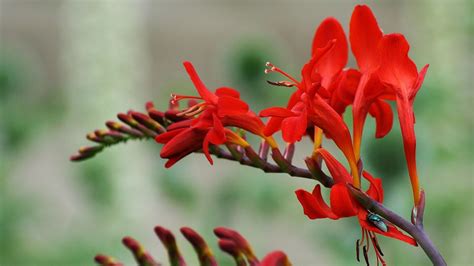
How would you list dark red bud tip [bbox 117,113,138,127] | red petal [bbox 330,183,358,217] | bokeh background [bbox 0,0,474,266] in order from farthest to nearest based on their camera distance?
bokeh background [bbox 0,0,474,266]
dark red bud tip [bbox 117,113,138,127]
red petal [bbox 330,183,358,217]

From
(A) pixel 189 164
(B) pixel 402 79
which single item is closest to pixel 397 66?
(B) pixel 402 79

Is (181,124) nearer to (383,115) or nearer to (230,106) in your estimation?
Answer: (230,106)

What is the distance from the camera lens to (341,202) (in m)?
0.49

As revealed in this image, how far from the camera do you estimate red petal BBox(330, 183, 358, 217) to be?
0.49 m

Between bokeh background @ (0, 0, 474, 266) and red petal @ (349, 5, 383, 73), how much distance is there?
1.00 meters

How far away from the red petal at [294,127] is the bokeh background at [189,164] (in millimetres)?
1058

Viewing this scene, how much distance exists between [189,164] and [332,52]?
1.92 metres

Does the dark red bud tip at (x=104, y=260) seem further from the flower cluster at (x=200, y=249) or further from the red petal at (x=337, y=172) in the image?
the red petal at (x=337, y=172)

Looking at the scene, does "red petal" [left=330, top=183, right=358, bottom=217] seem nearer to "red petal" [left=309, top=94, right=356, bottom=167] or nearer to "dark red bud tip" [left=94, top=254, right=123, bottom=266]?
"red petal" [left=309, top=94, right=356, bottom=167]

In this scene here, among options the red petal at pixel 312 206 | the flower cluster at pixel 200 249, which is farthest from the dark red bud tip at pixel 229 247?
the red petal at pixel 312 206

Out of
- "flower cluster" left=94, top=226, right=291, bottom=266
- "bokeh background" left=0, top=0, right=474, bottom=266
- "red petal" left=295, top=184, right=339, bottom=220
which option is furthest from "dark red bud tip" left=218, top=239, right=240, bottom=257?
"bokeh background" left=0, top=0, right=474, bottom=266

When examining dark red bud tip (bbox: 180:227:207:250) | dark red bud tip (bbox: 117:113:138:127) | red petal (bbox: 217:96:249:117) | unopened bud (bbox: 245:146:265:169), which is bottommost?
dark red bud tip (bbox: 180:227:207:250)

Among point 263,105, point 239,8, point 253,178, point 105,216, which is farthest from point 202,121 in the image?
point 239,8

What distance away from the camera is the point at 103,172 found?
2773mm
